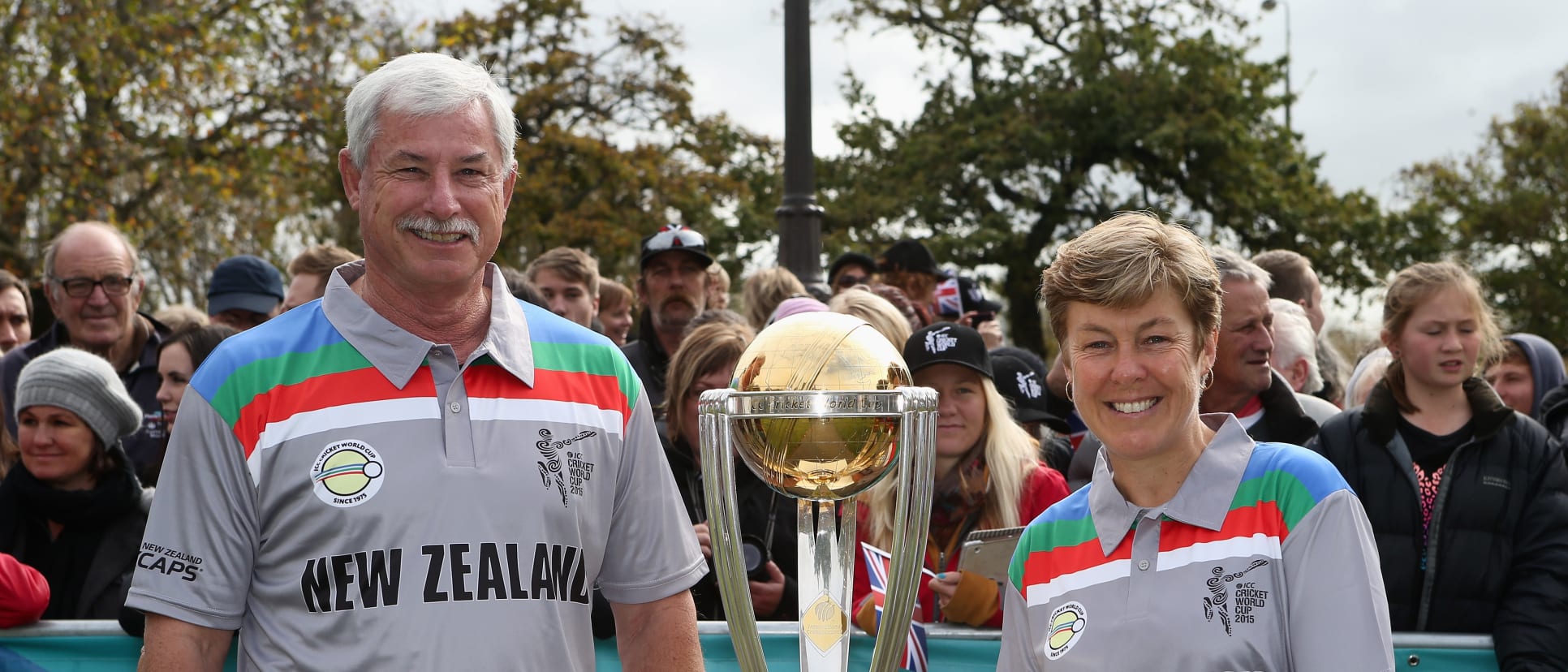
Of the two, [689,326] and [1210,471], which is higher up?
[689,326]

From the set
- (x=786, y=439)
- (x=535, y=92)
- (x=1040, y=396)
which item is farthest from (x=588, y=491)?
(x=535, y=92)

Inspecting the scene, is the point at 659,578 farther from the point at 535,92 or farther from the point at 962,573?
the point at 535,92

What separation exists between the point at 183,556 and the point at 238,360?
1.03 ft

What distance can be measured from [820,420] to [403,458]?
0.68 meters

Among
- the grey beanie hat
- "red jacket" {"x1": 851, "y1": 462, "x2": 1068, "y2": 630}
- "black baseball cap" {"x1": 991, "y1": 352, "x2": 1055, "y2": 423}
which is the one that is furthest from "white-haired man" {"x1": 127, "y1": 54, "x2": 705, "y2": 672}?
"black baseball cap" {"x1": 991, "y1": 352, "x2": 1055, "y2": 423}

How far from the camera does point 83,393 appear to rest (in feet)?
14.8

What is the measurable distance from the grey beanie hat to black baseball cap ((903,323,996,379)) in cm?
251

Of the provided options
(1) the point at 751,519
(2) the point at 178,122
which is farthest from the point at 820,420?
(2) the point at 178,122

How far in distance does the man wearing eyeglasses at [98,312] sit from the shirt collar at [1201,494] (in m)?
4.46

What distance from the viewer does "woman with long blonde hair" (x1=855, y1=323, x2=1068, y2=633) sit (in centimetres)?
404

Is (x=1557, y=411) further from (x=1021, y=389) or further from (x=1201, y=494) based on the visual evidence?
(x=1201, y=494)

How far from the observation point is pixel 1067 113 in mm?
25641

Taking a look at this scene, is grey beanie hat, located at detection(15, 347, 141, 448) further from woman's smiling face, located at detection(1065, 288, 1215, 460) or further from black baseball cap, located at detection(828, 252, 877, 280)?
black baseball cap, located at detection(828, 252, 877, 280)

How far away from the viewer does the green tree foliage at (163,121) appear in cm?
1405
